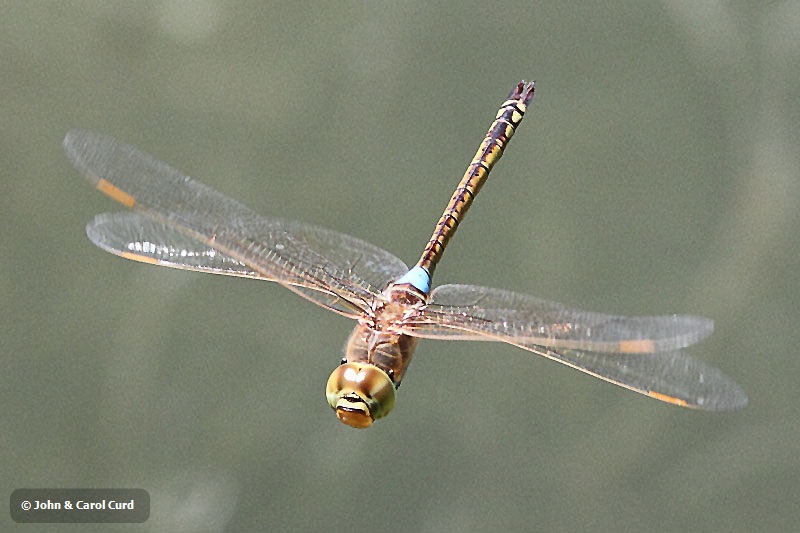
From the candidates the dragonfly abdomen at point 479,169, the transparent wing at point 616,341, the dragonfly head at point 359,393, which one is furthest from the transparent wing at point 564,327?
the dragonfly abdomen at point 479,169

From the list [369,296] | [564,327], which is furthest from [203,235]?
[564,327]

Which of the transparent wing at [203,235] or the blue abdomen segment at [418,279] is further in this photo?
the blue abdomen segment at [418,279]

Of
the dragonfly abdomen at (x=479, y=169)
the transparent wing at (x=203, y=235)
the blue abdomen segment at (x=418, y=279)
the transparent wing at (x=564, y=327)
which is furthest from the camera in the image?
the dragonfly abdomen at (x=479, y=169)

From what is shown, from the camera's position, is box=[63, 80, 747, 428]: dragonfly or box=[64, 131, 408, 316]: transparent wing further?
box=[64, 131, 408, 316]: transparent wing

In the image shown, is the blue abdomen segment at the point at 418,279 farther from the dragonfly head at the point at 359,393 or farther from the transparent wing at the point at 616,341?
the dragonfly head at the point at 359,393

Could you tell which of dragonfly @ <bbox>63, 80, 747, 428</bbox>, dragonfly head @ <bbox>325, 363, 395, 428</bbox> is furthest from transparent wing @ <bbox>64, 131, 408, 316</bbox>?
dragonfly head @ <bbox>325, 363, 395, 428</bbox>

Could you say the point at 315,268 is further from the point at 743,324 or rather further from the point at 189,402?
the point at 743,324

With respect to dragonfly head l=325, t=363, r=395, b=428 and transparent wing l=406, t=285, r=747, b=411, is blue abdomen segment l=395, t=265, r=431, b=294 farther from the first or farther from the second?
dragonfly head l=325, t=363, r=395, b=428
